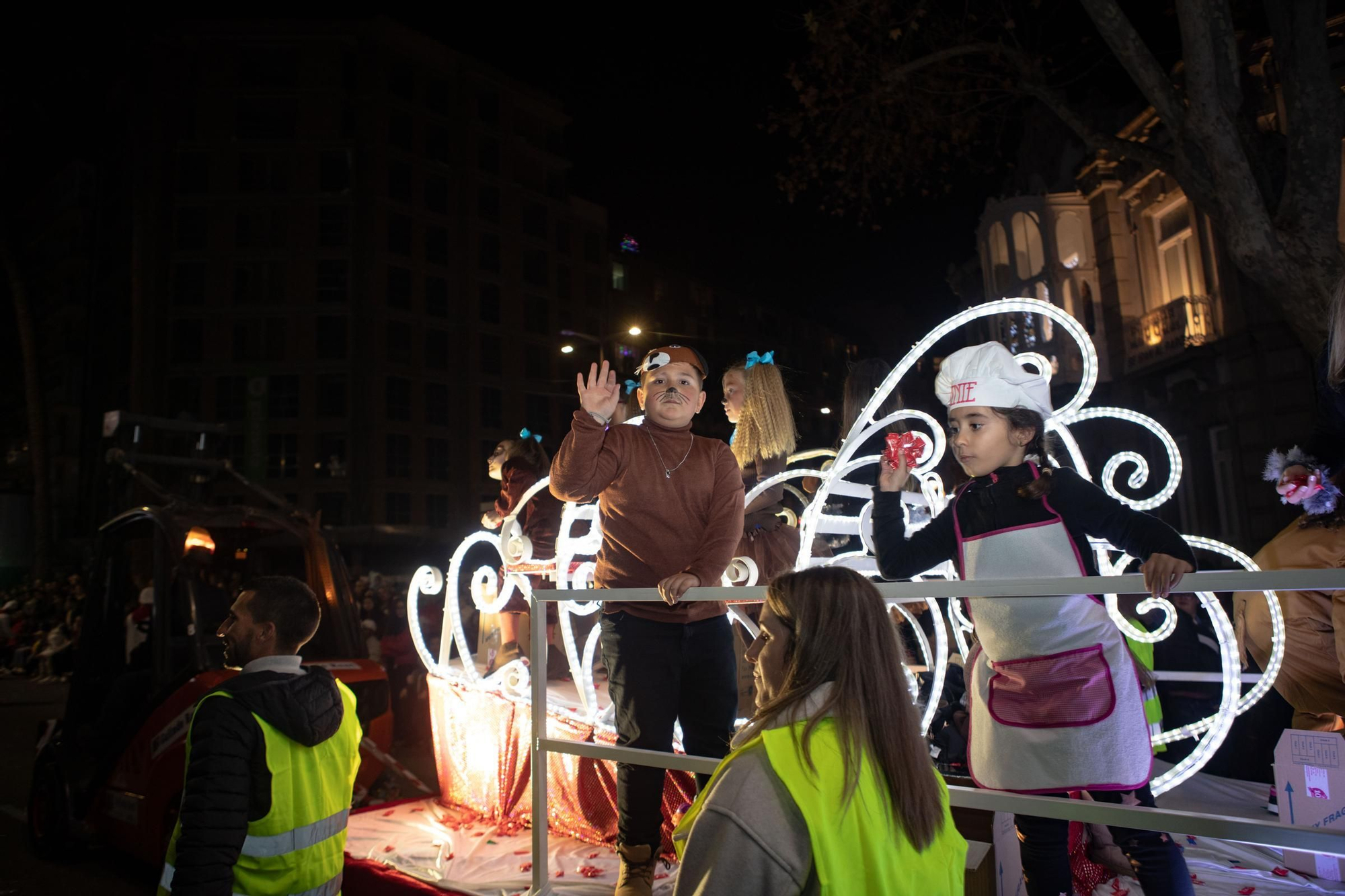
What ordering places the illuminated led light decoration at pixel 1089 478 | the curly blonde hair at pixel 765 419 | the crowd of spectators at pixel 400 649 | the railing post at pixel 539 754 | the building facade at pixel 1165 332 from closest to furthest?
the illuminated led light decoration at pixel 1089 478
the railing post at pixel 539 754
the curly blonde hair at pixel 765 419
the crowd of spectators at pixel 400 649
the building facade at pixel 1165 332

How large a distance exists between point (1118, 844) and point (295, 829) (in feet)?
7.93

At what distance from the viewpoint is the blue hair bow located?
5.12m

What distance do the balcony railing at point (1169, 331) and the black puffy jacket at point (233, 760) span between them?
1575cm

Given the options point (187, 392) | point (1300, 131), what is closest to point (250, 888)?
point (1300, 131)

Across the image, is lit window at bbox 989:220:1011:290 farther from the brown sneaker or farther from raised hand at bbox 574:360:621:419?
the brown sneaker

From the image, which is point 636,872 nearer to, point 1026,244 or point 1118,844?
point 1118,844

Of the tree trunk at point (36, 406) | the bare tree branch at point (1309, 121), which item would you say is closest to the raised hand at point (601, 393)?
the bare tree branch at point (1309, 121)

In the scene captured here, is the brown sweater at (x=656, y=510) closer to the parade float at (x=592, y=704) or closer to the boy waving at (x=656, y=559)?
the boy waving at (x=656, y=559)

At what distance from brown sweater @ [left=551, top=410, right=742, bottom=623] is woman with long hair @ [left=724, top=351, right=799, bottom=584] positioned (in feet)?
4.44

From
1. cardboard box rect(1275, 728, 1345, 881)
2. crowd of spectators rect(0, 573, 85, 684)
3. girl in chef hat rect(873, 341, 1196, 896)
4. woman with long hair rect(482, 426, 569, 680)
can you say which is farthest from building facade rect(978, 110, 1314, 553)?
crowd of spectators rect(0, 573, 85, 684)

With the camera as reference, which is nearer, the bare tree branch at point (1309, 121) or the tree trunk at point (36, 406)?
the bare tree branch at point (1309, 121)

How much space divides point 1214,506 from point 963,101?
1016cm

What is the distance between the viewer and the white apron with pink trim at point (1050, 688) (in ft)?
7.93

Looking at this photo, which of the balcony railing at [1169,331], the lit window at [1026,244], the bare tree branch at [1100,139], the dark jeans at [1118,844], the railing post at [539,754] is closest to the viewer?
the dark jeans at [1118,844]
